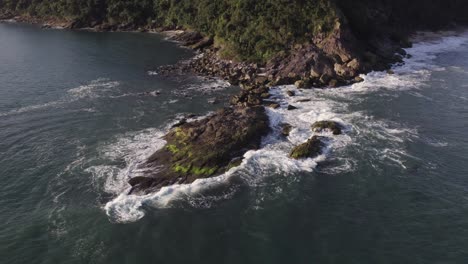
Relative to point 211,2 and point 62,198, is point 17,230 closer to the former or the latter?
point 62,198

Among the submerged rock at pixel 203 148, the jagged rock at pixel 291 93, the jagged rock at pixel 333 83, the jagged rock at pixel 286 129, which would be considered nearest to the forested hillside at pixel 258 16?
the jagged rock at pixel 333 83

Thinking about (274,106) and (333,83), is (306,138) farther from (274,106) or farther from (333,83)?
(333,83)

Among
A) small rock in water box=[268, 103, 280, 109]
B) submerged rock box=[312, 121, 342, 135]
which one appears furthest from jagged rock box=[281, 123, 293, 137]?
small rock in water box=[268, 103, 280, 109]

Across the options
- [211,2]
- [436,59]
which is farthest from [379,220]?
[211,2]

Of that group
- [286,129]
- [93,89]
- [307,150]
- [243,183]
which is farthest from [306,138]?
[93,89]

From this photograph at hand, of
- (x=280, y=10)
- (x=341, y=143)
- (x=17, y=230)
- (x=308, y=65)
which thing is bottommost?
(x=17, y=230)

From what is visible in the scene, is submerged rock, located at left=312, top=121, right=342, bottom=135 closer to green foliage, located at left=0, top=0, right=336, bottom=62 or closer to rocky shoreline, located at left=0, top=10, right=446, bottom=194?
rocky shoreline, located at left=0, top=10, right=446, bottom=194
